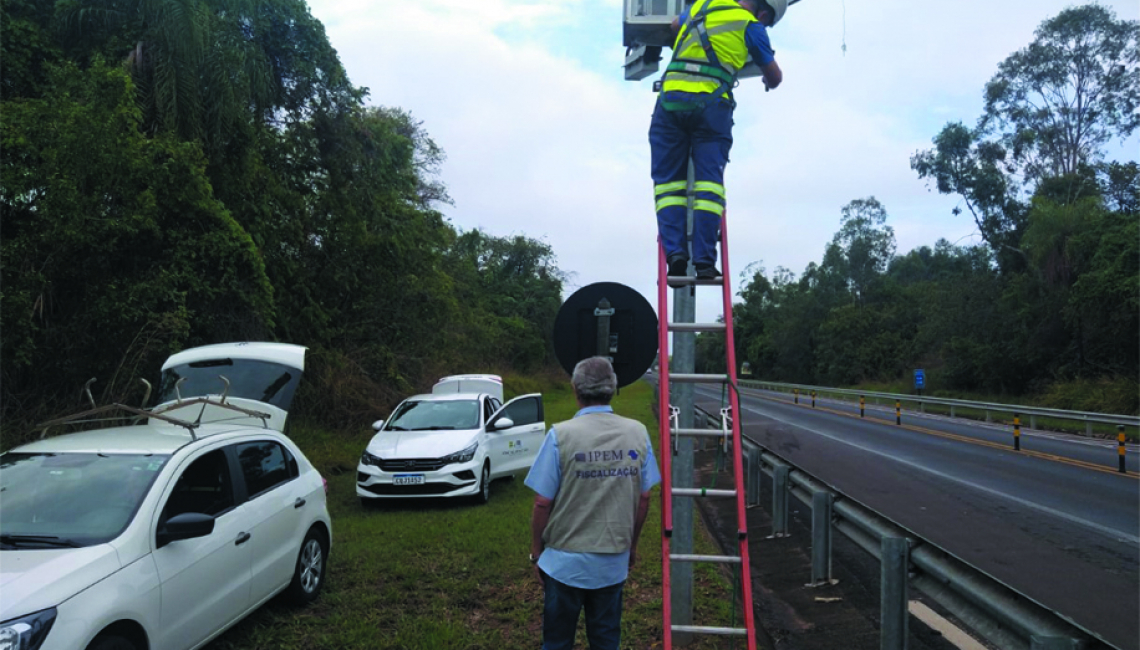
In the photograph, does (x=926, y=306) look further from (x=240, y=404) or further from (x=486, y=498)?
(x=240, y=404)

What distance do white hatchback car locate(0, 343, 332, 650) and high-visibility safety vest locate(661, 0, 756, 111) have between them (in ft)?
13.3

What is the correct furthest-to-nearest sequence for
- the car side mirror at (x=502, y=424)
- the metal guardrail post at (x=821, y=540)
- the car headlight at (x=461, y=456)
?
the car side mirror at (x=502, y=424) → the car headlight at (x=461, y=456) → the metal guardrail post at (x=821, y=540)

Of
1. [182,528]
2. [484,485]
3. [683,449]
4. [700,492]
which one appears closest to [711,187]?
[683,449]

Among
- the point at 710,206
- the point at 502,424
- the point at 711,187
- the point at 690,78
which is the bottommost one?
the point at 502,424

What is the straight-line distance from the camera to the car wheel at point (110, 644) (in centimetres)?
420

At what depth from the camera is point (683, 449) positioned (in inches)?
Result: 194

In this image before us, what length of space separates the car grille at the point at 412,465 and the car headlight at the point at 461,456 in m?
0.09

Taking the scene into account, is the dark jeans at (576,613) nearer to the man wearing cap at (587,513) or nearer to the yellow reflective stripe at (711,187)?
the man wearing cap at (587,513)

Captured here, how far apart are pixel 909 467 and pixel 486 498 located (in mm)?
8468

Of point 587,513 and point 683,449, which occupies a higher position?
point 683,449

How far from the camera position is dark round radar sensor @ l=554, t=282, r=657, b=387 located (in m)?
4.77

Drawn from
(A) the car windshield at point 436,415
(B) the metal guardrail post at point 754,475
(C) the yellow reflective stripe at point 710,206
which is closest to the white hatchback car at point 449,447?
A: (A) the car windshield at point 436,415

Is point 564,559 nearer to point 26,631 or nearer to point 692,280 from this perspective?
point 692,280

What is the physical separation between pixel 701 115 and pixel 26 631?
4498 mm
